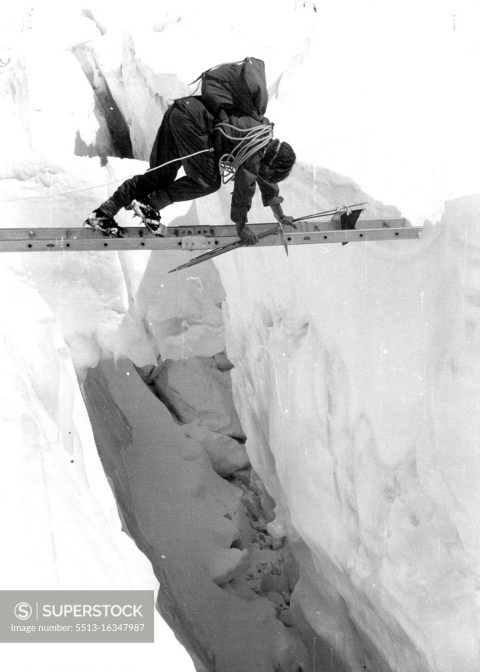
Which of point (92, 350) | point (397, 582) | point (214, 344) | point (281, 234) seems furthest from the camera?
point (214, 344)

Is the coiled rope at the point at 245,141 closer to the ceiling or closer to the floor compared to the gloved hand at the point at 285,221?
closer to the ceiling

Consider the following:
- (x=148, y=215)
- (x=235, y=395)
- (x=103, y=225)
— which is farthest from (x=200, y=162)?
(x=235, y=395)

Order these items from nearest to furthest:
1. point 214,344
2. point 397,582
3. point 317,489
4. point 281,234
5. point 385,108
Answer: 1. point 281,234
2. point 397,582
3. point 385,108
4. point 317,489
5. point 214,344

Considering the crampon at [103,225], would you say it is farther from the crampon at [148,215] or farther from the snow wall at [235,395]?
the snow wall at [235,395]

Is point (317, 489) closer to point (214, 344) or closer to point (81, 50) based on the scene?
point (214, 344)

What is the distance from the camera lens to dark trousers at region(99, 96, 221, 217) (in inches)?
81.0

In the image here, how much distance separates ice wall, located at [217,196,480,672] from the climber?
0.56 metres

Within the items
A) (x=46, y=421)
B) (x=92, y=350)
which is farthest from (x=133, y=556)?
(x=92, y=350)

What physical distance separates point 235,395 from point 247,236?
7.16 feet

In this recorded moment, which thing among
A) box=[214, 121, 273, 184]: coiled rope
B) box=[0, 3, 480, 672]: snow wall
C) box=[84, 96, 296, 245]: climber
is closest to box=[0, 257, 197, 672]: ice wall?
box=[0, 3, 480, 672]: snow wall

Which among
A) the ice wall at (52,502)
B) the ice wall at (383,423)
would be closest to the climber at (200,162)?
the ice wall at (383,423)

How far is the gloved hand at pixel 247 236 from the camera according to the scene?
6.55ft

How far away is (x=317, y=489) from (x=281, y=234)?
1398 millimetres

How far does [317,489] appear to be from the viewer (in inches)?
115
